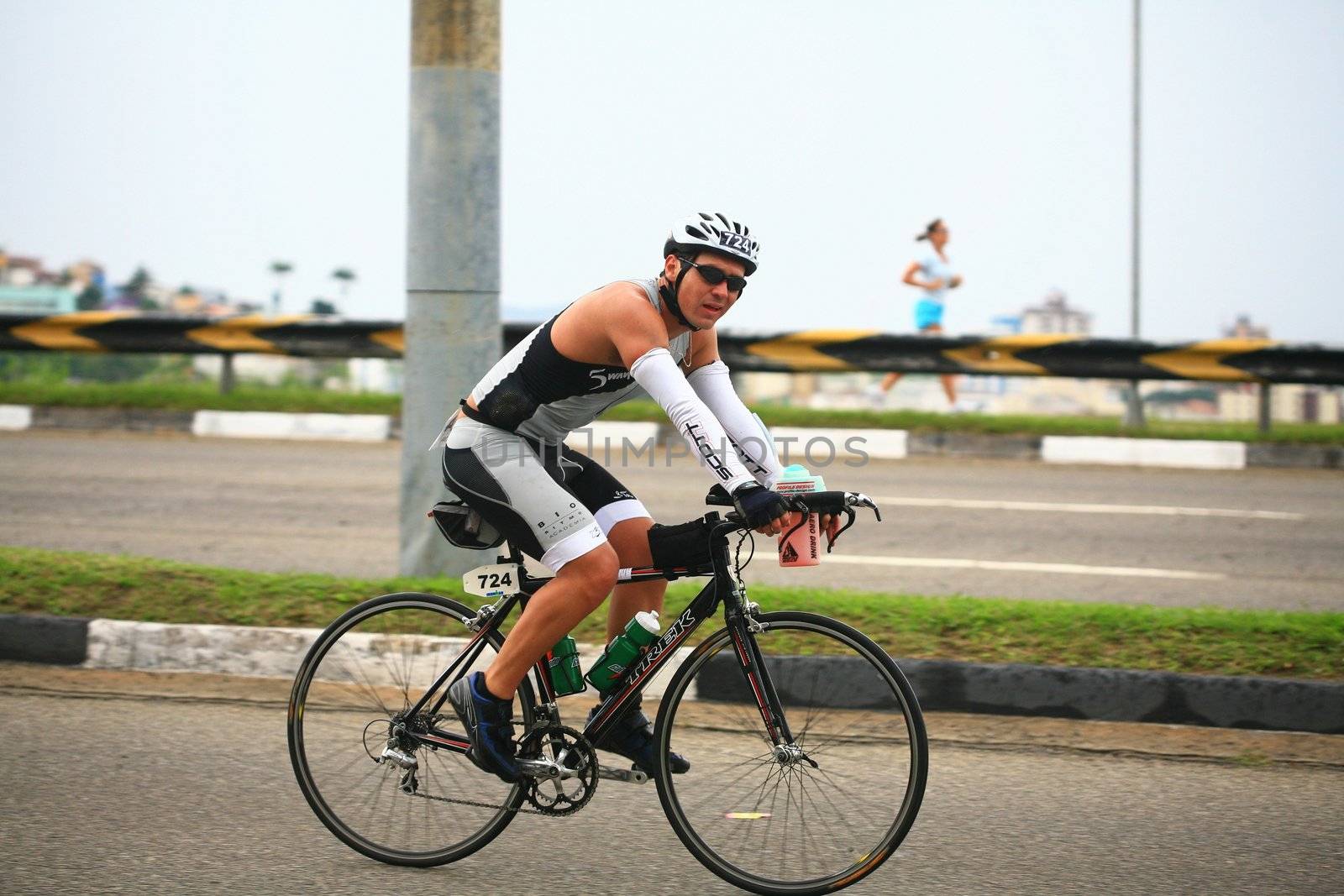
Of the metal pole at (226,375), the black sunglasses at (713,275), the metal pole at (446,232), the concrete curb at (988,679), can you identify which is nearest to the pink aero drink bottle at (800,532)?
the black sunglasses at (713,275)

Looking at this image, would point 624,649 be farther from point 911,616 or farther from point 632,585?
point 911,616

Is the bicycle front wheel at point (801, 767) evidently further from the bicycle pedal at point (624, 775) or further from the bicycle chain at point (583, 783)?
the bicycle chain at point (583, 783)

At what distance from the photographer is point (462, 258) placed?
6.44 m

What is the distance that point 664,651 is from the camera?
3.88 meters

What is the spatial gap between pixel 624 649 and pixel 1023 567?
5.23 meters

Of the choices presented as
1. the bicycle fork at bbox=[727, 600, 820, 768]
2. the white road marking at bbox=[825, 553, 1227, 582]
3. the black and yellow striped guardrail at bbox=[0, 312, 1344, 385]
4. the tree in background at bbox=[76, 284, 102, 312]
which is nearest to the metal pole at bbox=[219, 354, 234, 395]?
the black and yellow striped guardrail at bbox=[0, 312, 1344, 385]

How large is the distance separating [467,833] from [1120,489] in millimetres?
9014

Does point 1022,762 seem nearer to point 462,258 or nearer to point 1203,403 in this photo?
point 462,258

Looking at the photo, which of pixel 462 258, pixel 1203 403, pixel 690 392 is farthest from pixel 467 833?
pixel 1203 403

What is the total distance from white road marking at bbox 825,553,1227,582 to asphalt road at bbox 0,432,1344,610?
0.08 ft

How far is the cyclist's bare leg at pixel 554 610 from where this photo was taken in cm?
380

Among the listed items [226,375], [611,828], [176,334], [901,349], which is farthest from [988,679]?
[226,375]

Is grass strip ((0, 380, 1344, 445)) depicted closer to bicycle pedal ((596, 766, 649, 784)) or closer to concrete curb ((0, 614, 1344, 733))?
concrete curb ((0, 614, 1344, 733))

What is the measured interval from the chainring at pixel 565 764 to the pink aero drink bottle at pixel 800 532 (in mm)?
814
